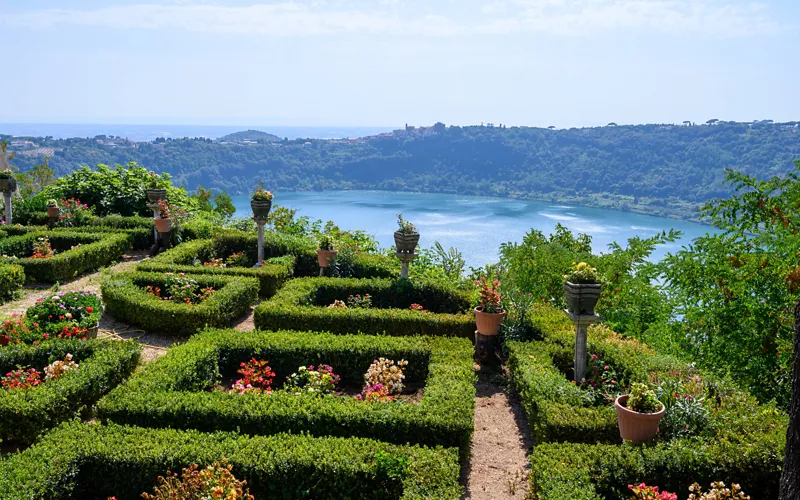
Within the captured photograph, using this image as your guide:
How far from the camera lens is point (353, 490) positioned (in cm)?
529

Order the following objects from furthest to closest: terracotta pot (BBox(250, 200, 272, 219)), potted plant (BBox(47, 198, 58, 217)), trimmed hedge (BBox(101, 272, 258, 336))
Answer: potted plant (BBox(47, 198, 58, 217)) < terracotta pot (BBox(250, 200, 272, 219)) < trimmed hedge (BBox(101, 272, 258, 336))

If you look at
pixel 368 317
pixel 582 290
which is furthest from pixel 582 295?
pixel 368 317

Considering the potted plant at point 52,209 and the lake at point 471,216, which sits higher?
the potted plant at point 52,209

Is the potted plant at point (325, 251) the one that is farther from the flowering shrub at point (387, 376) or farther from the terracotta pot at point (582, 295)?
the terracotta pot at point (582, 295)

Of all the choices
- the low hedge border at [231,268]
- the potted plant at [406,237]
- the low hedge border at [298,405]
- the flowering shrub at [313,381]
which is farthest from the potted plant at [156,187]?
the flowering shrub at [313,381]

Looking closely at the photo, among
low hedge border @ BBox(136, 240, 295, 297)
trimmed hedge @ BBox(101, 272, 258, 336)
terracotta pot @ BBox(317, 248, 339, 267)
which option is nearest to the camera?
trimmed hedge @ BBox(101, 272, 258, 336)

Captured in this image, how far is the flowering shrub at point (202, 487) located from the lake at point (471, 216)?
685 inches

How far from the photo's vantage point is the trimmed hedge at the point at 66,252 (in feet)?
44.1

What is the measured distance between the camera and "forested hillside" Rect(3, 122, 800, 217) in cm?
3684

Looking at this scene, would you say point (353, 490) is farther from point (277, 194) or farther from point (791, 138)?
point (277, 194)

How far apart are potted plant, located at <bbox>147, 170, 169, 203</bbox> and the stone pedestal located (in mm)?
12646

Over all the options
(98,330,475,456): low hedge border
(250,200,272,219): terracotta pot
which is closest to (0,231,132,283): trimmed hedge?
(250,200,272,219): terracotta pot

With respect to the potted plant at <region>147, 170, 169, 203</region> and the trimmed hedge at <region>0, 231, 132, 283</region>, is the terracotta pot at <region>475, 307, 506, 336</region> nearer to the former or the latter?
A: the trimmed hedge at <region>0, 231, 132, 283</region>

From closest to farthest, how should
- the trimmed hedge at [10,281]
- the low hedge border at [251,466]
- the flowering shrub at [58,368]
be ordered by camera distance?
the low hedge border at [251,466], the flowering shrub at [58,368], the trimmed hedge at [10,281]
